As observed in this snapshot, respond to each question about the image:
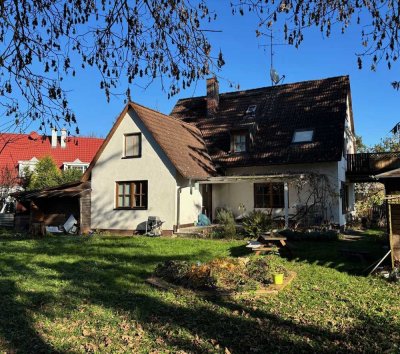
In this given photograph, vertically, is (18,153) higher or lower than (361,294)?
higher

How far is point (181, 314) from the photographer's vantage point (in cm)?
691

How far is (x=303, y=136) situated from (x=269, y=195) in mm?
3528

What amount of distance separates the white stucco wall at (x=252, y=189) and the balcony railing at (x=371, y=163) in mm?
3507

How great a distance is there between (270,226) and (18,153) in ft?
101

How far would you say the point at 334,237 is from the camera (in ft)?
54.5

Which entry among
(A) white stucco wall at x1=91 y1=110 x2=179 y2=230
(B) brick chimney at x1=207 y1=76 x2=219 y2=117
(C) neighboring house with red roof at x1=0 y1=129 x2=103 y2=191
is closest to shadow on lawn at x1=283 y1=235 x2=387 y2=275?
(A) white stucco wall at x1=91 y1=110 x2=179 y2=230

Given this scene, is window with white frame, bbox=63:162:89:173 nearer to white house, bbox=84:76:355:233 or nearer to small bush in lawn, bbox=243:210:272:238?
white house, bbox=84:76:355:233

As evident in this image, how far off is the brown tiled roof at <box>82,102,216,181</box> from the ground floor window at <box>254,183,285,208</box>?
8.37ft

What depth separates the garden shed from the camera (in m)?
22.1

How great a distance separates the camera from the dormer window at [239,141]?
906 inches

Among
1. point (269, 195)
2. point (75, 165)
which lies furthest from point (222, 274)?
point (75, 165)

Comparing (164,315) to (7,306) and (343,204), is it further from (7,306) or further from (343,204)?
(343,204)

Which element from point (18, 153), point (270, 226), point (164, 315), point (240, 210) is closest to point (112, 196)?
point (240, 210)

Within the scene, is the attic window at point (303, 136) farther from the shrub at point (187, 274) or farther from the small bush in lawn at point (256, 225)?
the shrub at point (187, 274)
